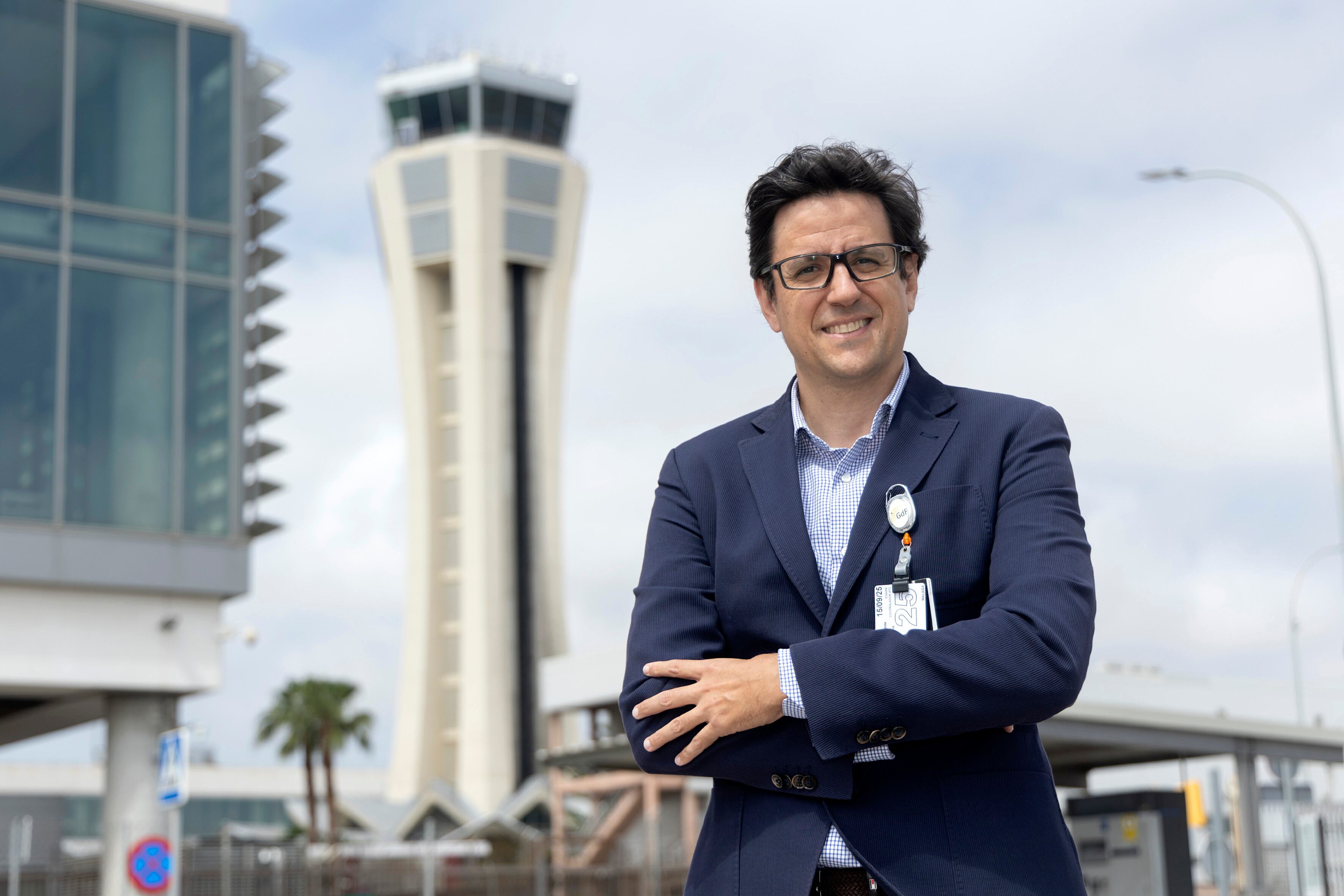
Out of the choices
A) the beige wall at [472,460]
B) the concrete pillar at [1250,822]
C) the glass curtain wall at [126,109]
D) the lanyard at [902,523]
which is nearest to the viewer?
the lanyard at [902,523]

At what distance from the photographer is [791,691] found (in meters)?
2.12

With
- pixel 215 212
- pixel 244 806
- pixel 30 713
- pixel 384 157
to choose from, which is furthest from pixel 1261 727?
pixel 244 806

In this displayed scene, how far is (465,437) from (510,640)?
9.99 meters

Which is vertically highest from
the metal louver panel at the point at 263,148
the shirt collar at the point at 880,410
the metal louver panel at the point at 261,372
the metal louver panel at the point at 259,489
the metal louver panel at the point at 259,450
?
the metal louver panel at the point at 263,148

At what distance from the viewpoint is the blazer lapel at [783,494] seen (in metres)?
2.23

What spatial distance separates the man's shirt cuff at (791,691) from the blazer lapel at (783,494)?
0.12 metres

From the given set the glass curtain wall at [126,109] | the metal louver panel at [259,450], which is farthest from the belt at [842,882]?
the metal louver panel at [259,450]

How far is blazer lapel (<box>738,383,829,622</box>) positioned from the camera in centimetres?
223

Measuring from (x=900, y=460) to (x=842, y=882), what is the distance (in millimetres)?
645

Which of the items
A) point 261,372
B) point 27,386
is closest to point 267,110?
point 261,372

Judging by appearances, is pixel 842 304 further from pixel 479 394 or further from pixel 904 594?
pixel 479 394

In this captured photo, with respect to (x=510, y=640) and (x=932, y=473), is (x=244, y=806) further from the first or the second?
(x=932, y=473)

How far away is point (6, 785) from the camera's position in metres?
77.8

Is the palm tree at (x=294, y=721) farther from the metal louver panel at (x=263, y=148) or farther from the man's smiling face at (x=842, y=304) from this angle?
the man's smiling face at (x=842, y=304)
